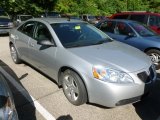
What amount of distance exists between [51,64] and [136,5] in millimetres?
31035

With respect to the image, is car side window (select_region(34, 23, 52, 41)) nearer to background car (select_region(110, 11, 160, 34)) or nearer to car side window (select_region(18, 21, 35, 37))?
car side window (select_region(18, 21, 35, 37))

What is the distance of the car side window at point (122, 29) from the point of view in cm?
757

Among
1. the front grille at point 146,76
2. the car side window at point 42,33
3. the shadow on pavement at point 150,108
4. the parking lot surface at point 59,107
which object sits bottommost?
the shadow on pavement at point 150,108

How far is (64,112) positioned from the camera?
13.7ft

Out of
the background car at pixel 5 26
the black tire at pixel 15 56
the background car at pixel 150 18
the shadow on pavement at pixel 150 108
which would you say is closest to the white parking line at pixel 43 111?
the shadow on pavement at pixel 150 108

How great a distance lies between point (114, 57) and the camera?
169 inches

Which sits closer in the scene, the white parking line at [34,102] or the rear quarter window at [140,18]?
the white parking line at [34,102]

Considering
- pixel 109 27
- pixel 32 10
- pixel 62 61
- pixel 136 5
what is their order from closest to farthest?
pixel 62 61
pixel 109 27
pixel 32 10
pixel 136 5

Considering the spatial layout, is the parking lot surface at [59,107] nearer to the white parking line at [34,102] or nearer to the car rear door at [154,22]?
the white parking line at [34,102]

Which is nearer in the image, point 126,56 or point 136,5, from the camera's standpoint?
point 126,56

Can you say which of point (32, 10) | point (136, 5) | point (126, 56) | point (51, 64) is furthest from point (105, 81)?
point (136, 5)

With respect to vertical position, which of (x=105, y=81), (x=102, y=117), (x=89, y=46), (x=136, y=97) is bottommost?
(x=102, y=117)

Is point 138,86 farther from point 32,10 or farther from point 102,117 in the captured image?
point 32,10

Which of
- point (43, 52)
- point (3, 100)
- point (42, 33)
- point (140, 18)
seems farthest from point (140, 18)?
point (3, 100)
